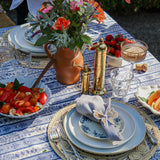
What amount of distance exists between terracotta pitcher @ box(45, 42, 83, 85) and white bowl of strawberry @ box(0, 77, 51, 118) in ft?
0.42

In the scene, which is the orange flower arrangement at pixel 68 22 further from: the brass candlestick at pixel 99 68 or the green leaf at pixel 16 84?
the green leaf at pixel 16 84

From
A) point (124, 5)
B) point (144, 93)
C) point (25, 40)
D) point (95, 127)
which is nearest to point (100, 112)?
point (95, 127)

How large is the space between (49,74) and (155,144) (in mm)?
750

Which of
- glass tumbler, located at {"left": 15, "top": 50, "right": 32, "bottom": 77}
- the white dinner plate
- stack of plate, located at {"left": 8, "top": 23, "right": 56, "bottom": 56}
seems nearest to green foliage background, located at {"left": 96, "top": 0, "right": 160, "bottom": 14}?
stack of plate, located at {"left": 8, "top": 23, "right": 56, "bottom": 56}

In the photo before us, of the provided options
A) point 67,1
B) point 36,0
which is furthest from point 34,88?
point 36,0

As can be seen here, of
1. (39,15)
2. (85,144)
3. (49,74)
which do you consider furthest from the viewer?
(49,74)

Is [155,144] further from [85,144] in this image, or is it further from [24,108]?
[24,108]

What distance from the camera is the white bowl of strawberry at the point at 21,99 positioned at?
1242 mm

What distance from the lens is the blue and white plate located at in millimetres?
1111

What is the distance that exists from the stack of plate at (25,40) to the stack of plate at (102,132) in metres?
0.58

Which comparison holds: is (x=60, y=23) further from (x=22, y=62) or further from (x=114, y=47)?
(x=114, y=47)

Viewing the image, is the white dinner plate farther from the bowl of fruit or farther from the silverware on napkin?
the bowl of fruit

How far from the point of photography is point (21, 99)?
4.21ft

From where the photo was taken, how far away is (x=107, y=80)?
1.56m
